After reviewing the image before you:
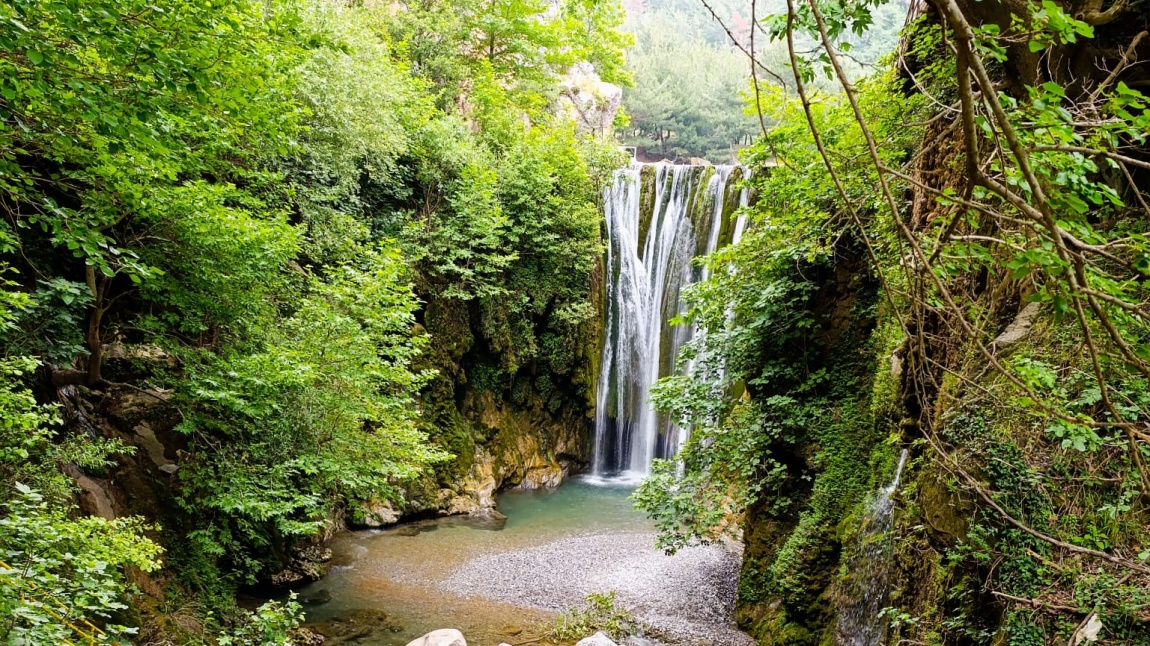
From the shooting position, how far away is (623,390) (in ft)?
54.5

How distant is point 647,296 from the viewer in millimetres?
16828

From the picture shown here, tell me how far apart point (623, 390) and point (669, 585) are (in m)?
7.70

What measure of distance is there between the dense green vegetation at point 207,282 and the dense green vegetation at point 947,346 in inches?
152

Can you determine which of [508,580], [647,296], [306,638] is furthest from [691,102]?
[306,638]

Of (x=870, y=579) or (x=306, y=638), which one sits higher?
(x=870, y=579)

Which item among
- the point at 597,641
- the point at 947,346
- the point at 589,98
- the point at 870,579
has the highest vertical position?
the point at 589,98

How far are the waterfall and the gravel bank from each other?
5369 millimetres

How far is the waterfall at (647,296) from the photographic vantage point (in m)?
16.3

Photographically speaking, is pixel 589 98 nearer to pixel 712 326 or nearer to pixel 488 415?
pixel 488 415

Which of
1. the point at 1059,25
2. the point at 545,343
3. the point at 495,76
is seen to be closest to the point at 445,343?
the point at 545,343

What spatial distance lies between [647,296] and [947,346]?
11.6 meters

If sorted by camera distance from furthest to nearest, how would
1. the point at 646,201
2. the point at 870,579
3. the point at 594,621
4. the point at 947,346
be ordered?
the point at 646,201 → the point at 594,621 → the point at 870,579 → the point at 947,346

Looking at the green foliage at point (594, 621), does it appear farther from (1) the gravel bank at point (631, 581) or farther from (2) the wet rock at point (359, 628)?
(2) the wet rock at point (359, 628)

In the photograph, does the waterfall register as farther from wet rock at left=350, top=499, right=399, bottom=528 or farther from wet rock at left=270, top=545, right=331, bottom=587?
wet rock at left=270, top=545, right=331, bottom=587
